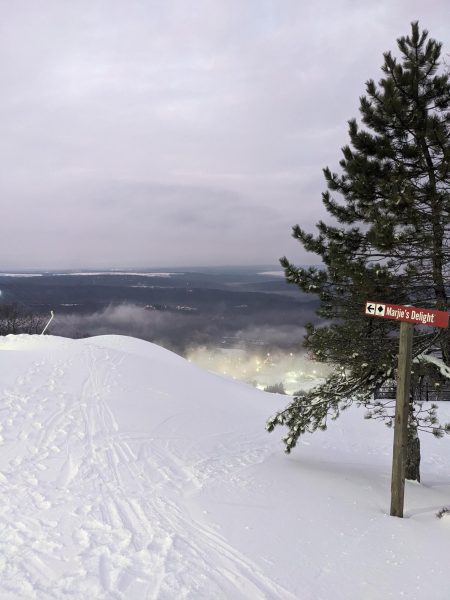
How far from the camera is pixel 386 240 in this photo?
6473mm

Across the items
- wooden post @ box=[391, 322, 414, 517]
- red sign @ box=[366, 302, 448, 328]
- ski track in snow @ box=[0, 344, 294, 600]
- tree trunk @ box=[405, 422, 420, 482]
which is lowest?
tree trunk @ box=[405, 422, 420, 482]

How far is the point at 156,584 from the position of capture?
4.18 metres

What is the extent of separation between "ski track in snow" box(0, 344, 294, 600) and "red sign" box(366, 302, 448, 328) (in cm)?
390

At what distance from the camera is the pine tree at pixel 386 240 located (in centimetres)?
689

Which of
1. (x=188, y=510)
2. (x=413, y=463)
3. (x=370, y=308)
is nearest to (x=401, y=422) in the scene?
(x=370, y=308)

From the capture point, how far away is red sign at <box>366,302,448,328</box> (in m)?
5.71

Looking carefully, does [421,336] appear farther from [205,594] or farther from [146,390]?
[146,390]

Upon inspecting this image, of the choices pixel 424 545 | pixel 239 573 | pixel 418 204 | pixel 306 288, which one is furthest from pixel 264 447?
pixel 418 204

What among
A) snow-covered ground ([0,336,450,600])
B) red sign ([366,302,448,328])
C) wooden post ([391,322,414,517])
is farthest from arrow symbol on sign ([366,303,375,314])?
snow-covered ground ([0,336,450,600])

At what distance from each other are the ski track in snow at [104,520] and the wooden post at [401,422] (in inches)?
112

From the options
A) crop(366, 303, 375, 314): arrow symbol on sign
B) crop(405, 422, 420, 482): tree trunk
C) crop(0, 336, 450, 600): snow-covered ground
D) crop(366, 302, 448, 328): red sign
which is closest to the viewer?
crop(0, 336, 450, 600): snow-covered ground

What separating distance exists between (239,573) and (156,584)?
3.15ft

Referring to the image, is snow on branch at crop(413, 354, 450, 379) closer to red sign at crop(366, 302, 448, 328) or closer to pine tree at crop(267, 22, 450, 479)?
pine tree at crop(267, 22, 450, 479)

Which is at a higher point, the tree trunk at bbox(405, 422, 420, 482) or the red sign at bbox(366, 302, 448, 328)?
the red sign at bbox(366, 302, 448, 328)
